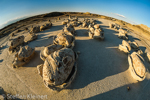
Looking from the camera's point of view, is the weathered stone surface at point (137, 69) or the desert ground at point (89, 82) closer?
the desert ground at point (89, 82)

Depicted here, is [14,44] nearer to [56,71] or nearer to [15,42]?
[15,42]

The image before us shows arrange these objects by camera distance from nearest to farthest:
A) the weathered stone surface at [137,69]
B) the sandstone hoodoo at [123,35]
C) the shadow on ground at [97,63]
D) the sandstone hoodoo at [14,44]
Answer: the weathered stone surface at [137,69] < the shadow on ground at [97,63] < the sandstone hoodoo at [14,44] < the sandstone hoodoo at [123,35]

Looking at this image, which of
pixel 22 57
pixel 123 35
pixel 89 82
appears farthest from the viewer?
pixel 123 35

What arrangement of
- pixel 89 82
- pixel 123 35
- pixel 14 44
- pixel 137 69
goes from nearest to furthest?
1. pixel 89 82
2. pixel 137 69
3. pixel 14 44
4. pixel 123 35

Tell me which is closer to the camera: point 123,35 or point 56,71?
point 56,71

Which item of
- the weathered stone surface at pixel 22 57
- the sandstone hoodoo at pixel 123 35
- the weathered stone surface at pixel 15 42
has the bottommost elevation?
the weathered stone surface at pixel 22 57

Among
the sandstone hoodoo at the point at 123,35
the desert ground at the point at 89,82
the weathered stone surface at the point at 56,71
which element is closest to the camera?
the weathered stone surface at the point at 56,71

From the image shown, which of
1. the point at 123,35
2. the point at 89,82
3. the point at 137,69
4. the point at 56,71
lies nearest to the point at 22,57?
the point at 56,71

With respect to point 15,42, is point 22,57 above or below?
below

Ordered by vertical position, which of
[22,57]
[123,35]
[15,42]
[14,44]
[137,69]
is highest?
[123,35]

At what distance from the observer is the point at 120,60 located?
29.8ft

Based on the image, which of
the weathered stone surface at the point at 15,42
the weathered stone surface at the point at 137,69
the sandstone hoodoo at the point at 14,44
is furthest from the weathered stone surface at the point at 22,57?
the weathered stone surface at the point at 137,69

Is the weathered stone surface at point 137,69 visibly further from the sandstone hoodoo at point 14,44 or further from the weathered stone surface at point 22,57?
the sandstone hoodoo at point 14,44

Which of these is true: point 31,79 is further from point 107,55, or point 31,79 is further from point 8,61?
point 107,55
